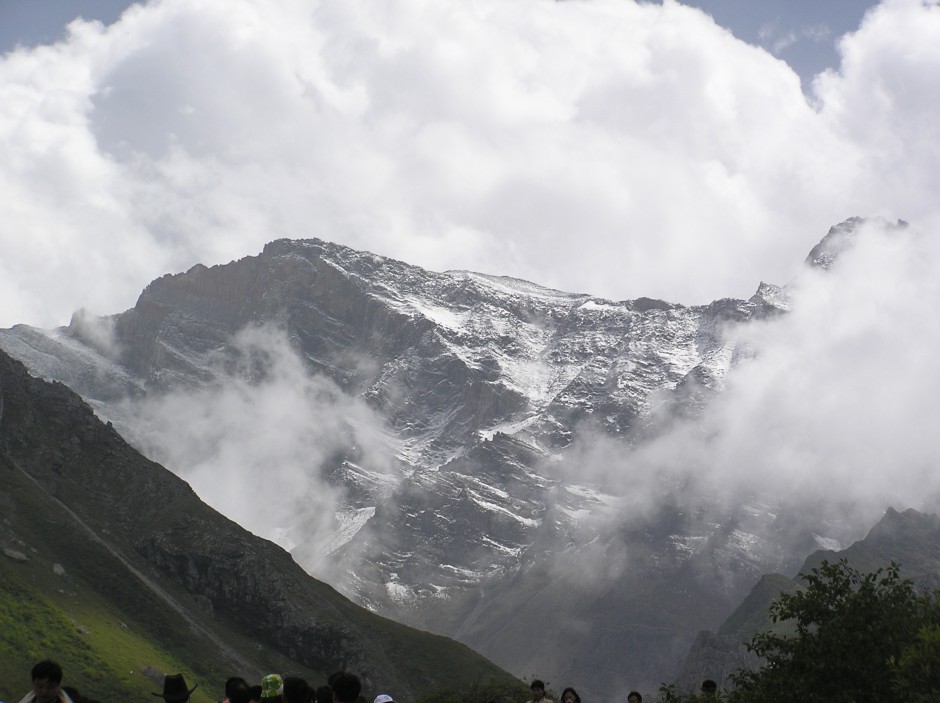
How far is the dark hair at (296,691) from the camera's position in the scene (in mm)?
25469

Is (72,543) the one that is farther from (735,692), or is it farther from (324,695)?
(324,695)

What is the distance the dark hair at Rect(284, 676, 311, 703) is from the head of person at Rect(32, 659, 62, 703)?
16.9 ft

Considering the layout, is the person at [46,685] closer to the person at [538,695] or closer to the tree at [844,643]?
the person at [538,695]

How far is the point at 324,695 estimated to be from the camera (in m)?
29.1

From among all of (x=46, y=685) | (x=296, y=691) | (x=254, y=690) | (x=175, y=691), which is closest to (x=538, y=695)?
(x=254, y=690)

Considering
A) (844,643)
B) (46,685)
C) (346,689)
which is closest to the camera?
(46,685)

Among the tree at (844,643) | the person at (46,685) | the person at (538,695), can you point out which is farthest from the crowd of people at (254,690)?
the tree at (844,643)

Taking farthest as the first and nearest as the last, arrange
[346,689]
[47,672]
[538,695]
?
[538,695] < [346,689] < [47,672]

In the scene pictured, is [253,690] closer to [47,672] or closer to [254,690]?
[254,690]

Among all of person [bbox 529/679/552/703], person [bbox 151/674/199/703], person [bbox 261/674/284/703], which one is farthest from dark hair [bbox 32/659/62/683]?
person [bbox 529/679/552/703]

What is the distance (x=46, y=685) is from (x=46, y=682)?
69mm

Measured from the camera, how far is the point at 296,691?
83.8 ft

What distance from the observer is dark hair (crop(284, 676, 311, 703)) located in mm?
25469

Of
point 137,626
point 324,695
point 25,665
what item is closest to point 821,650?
point 324,695
